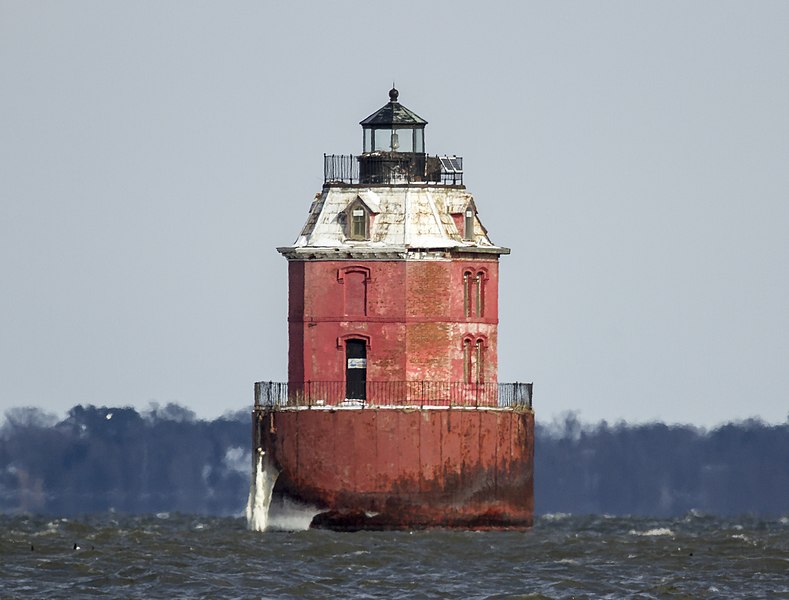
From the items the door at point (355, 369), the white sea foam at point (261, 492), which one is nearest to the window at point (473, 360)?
the door at point (355, 369)

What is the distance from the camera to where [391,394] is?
11488 centimetres

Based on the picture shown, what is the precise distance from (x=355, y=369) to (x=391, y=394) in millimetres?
1390

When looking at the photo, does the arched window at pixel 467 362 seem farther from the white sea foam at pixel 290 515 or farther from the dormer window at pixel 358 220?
the white sea foam at pixel 290 515

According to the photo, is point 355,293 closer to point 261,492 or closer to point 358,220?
point 358,220

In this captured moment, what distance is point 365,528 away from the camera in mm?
113938

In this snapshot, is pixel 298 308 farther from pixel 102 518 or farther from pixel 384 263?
pixel 102 518

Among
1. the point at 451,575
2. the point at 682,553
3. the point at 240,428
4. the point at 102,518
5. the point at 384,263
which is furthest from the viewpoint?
the point at 240,428

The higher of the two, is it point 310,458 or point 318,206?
point 318,206

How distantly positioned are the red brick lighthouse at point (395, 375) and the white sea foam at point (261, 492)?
18cm

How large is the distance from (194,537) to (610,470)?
160 ft

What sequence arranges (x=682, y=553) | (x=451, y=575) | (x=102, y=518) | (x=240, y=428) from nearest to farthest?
(x=451, y=575) < (x=682, y=553) < (x=102, y=518) < (x=240, y=428)

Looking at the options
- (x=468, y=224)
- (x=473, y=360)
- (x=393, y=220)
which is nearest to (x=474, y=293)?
(x=473, y=360)

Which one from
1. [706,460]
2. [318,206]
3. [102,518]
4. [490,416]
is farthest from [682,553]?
[706,460]

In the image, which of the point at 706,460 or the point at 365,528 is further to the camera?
the point at 706,460
